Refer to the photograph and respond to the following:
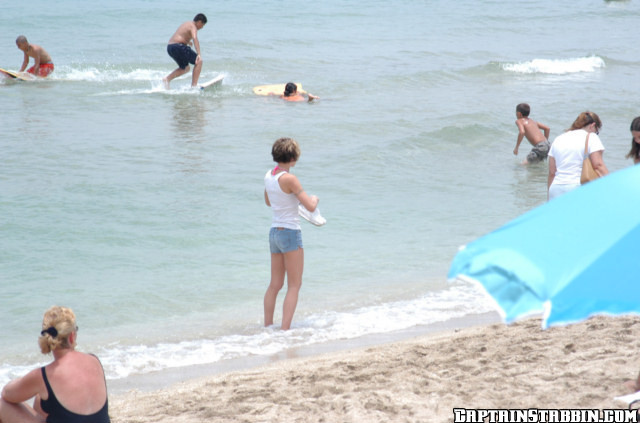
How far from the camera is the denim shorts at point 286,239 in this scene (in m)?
5.46

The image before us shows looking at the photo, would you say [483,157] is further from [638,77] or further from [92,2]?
[92,2]

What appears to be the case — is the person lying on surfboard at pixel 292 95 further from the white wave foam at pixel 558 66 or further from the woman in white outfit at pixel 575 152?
the woman in white outfit at pixel 575 152

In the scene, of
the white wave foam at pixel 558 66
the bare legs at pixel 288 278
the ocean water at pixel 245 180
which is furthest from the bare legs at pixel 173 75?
the bare legs at pixel 288 278

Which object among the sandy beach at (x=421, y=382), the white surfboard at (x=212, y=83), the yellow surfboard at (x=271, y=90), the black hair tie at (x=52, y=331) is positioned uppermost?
the white surfboard at (x=212, y=83)

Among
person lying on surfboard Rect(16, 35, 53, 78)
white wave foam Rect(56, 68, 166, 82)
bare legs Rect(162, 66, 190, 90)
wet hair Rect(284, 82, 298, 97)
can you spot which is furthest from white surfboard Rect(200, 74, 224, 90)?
person lying on surfboard Rect(16, 35, 53, 78)

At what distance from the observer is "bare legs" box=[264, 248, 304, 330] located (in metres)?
5.57

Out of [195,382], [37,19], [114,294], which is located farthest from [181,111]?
[37,19]

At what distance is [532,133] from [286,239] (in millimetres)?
6730

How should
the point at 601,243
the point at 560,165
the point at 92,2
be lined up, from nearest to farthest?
the point at 601,243
the point at 560,165
the point at 92,2

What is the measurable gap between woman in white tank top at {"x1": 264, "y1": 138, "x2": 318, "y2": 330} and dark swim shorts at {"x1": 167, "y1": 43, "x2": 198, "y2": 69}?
10686 millimetres

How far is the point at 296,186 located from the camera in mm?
5312

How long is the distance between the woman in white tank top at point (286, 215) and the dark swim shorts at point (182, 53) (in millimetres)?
10686

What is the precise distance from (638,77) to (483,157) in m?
11.3

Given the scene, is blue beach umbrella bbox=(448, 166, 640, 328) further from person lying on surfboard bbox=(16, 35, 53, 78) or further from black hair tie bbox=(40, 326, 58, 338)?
person lying on surfboard bbox=(16, 35, 53, 78)
